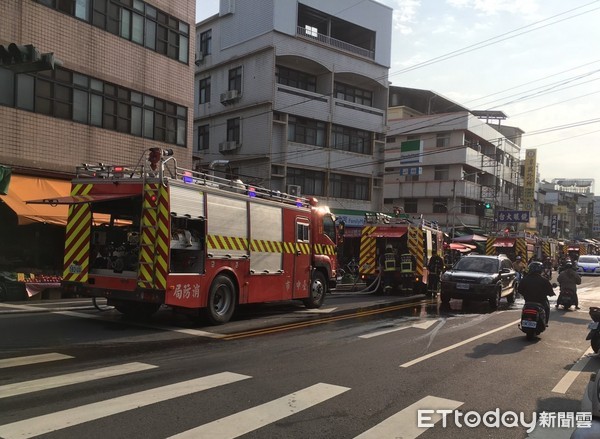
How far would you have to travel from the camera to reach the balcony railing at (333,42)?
1304 inches

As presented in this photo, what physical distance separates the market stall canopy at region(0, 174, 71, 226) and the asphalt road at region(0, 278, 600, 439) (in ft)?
10.8

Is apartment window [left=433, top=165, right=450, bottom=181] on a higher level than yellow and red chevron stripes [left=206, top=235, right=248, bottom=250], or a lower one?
higher

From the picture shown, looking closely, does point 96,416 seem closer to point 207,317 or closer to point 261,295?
point 207,317

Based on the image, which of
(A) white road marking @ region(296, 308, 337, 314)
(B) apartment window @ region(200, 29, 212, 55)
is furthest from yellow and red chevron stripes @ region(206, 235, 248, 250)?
(B) apartment window @ region(200, 29, 212, 55)

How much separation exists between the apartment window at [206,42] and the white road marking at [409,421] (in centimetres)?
3461

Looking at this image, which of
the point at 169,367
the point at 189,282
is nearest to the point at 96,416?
the point at 169,367

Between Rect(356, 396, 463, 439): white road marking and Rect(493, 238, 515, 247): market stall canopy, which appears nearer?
Rect(356, 396, 463, 439): white road marking

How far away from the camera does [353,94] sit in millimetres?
37094

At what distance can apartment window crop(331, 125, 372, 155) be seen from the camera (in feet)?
113

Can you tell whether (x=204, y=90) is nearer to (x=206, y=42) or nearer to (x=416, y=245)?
(x=206, y=42)

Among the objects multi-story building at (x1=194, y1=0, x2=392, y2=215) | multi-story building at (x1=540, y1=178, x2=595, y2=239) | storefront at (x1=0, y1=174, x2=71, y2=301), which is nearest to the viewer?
storefront at (x1=0, y1=174, x2=71, y2=301)

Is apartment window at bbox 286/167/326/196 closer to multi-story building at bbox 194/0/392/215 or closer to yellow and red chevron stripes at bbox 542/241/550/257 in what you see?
multi-story building at bbox 194/0/392/215

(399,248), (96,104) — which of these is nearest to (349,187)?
(399,248)

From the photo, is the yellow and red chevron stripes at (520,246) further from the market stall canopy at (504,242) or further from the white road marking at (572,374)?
the white road marking at (572,374)
